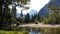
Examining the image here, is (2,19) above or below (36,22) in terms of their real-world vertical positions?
above

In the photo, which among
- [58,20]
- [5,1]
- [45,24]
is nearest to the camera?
[5,1]

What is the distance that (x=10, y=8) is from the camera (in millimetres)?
25016

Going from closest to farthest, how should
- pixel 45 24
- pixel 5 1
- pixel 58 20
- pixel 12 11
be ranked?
1. pixel 5 1
2. pixel 12 11
3. pixel 58 20
4. pixel 45 24

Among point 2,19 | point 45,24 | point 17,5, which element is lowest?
point 45,24

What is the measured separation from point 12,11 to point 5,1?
252cm

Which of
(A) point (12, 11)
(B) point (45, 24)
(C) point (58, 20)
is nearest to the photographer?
(A) point (12, 11)

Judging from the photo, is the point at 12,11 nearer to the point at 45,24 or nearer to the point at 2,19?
the point at 2,19

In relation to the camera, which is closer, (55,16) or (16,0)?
(16,0)

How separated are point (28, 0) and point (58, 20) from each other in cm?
2083

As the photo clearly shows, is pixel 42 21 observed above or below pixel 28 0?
below

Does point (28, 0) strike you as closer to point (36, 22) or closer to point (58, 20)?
point (58, 20)

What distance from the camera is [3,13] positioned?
24.6 metres

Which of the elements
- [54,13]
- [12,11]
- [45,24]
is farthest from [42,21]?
[12,11]

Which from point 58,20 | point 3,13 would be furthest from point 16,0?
point 58,20
